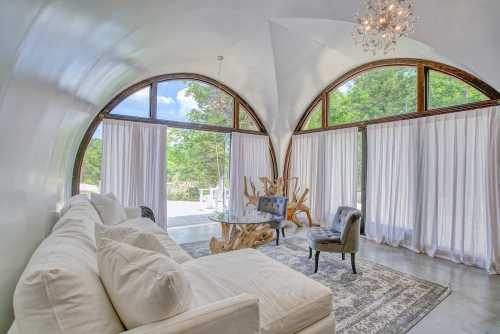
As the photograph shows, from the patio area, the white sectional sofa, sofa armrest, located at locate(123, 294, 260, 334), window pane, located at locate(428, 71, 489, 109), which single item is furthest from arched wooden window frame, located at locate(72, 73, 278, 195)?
sofa armrest, located at locate(123, 294, 260, 334)

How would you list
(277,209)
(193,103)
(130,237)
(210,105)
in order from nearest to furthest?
(130,237) → (277,209) → (193,103) → (210,105)

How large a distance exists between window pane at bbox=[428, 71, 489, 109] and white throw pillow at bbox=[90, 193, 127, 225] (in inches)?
193

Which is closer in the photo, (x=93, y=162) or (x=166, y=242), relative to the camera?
(x=166, y=242)

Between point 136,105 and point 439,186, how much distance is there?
5.49m

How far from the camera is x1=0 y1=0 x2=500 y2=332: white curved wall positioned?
47.8 inches

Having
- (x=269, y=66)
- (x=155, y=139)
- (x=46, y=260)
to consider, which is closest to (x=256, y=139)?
(x=269, y=66)

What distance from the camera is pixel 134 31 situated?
8.45ft

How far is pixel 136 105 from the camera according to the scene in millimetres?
4918

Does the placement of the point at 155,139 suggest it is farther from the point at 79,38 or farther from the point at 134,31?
the point at 79,38

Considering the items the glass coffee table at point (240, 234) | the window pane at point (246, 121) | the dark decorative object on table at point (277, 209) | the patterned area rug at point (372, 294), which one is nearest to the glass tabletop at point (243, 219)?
the glass coffee table at point (240, 234)

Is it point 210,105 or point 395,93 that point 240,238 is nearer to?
point 210,105

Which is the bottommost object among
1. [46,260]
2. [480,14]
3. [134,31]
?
[46,260]

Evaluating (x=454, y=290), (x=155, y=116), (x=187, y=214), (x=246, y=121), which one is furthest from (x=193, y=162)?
(x=454, y=290)

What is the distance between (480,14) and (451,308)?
3081 mm
